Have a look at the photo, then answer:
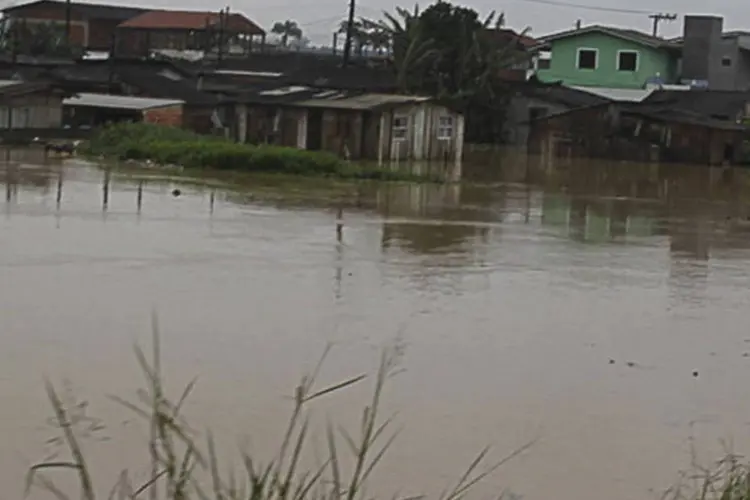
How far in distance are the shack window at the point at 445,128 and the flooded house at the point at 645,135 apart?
4.07 m

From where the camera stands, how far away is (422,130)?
31.1 m

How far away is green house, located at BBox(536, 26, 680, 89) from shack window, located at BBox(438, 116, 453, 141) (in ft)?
41.5

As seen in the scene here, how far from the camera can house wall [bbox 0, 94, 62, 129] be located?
28.5 m

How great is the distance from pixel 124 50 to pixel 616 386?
45921mm

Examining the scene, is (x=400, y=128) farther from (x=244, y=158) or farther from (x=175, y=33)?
(x=175, y=33)

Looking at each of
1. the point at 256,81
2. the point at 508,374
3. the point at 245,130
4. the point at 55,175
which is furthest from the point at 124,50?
the point at 508,374

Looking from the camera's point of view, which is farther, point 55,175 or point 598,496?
point 55,175

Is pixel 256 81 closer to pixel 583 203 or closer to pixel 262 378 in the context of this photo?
pixel 583 203

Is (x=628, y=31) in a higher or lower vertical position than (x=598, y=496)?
higher

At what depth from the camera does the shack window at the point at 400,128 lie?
30.2m

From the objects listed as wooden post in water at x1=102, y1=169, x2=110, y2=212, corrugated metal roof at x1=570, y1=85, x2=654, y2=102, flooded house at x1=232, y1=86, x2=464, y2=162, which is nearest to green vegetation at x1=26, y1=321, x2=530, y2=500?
wooden post in water at x1=102, y1=169, x2=110, y2=212

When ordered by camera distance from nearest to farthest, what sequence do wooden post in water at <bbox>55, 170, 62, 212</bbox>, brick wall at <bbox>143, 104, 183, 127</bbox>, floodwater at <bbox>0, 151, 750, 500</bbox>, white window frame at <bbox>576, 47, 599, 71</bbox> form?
floodwater at <bbox>0, 151, 750, 500</bbox>
wooden post in water at <bbox>55, 170, 62, 212</bbox>
brick wall at <bbox>143, 104, 183, 127</bbox>
white window frame at <bbox>576, 47, 599, 71</bbox>

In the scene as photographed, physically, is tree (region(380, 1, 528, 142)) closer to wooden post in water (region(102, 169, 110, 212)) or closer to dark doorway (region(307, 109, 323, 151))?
dark doorway (region(307, 109, 323, 151))

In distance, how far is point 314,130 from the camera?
99.0ft
